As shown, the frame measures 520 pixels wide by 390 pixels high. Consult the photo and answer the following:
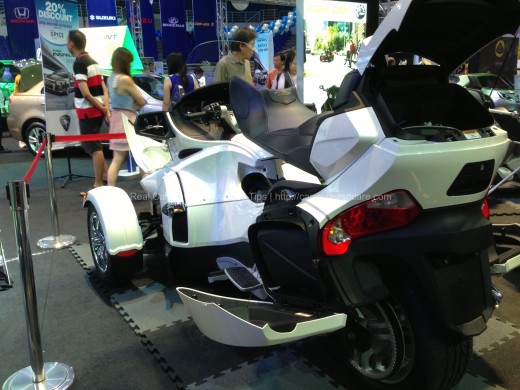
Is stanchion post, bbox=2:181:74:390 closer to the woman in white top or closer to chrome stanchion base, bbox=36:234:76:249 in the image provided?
chrome stanchion base, bbox=36:234:76:249

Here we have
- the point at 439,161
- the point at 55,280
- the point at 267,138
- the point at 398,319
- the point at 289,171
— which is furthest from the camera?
the point at 55,280

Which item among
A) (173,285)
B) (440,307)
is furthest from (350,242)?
(173,285)

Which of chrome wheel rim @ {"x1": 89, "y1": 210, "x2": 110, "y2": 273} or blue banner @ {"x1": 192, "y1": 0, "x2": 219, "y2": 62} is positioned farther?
blue banner @ {"x1": 192, "y1": 0, "x2": 219, "y2": 62}

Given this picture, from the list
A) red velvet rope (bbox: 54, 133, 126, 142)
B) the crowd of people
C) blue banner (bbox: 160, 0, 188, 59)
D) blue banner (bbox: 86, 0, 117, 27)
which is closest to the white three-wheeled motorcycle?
the crowd of people

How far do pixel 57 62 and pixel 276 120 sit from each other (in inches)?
213

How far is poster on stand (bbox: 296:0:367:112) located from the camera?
5.80 metres

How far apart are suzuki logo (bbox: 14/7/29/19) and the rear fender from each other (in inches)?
579

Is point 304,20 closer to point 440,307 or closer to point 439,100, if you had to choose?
point 439,100

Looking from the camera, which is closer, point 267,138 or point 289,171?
point 267,138

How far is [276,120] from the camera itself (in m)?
2.41

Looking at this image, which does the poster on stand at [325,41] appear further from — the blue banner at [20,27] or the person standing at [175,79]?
the blue banner at [20,27]

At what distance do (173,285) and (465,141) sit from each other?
2257 millimetres

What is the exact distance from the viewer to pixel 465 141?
1656mm

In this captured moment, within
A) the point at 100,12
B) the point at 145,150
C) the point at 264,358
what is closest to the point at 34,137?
the point at 100,12
